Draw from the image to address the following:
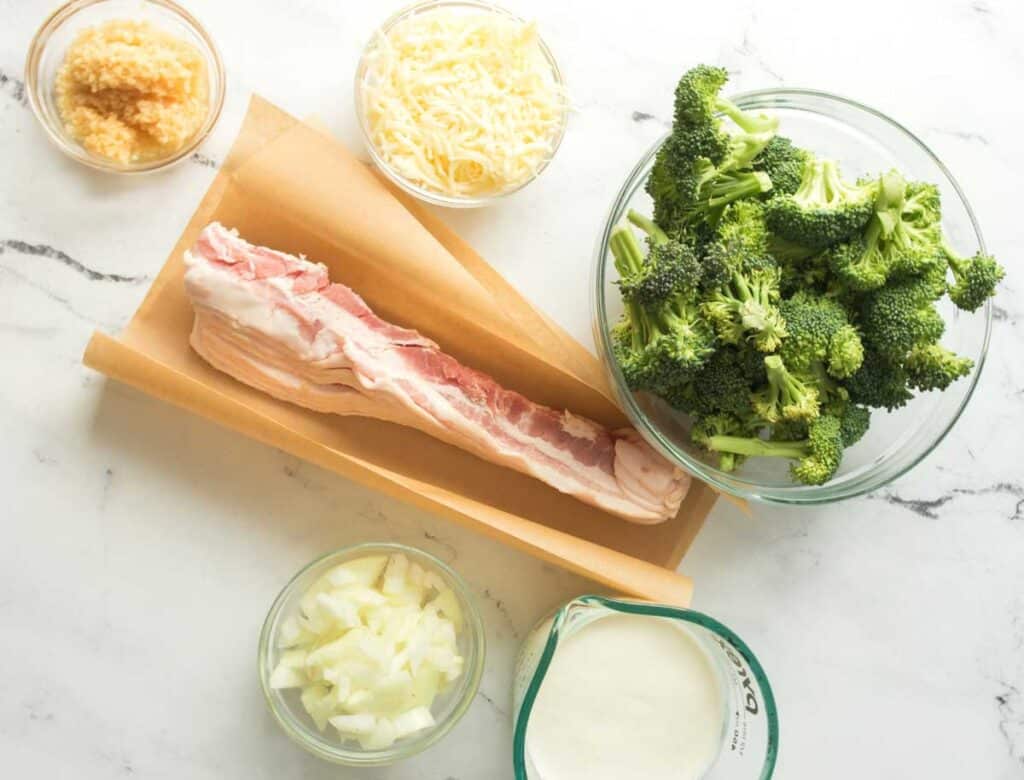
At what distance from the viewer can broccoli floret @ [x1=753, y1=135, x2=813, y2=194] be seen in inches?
79.5

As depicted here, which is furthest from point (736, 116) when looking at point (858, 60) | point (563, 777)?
point (563, 777)

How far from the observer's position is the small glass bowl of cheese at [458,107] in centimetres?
213

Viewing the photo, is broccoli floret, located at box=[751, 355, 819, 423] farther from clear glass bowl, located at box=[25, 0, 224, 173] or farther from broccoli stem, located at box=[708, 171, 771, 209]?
clear glass bowl, located at box=[25, 0, 224, 173]

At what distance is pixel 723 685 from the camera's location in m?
2.09

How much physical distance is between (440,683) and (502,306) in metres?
0.84

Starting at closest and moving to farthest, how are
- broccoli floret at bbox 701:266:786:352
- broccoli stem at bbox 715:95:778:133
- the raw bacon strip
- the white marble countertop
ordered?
broccoli floret at bbox 701:266:786:352 < broccoli stem at bbox 715:95:778:133 < the raw bacon strip < the white marble countertop

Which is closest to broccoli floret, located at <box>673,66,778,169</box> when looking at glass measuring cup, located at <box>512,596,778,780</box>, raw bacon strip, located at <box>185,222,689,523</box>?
raw bacon strip, located at <box>185,222,689,523</box>

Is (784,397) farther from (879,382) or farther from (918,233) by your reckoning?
(918,233)

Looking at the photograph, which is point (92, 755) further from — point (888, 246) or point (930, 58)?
point (930, 58)

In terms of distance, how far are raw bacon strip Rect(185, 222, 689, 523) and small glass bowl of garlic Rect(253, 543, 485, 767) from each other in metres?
0.31

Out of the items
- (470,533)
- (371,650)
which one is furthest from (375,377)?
(371,650)

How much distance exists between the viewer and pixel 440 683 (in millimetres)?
2143

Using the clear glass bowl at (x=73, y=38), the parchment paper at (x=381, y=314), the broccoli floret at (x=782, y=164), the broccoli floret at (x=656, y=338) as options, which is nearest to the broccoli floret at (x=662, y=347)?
the broccoli floret at (x=656, y=338)

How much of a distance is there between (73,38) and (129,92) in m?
0.27
